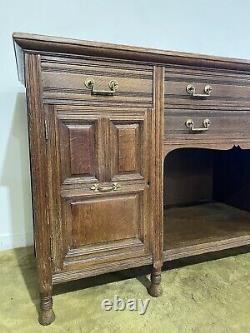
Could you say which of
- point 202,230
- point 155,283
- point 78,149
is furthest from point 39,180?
point 202,230

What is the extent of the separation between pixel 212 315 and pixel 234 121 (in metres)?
0.82

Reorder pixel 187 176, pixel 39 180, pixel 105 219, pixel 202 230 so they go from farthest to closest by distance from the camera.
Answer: pixel 187 176 < pixel 202 230 < pixel 105 219 < pixel 39 180

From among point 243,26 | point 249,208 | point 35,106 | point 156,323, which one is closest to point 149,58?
point 35,106

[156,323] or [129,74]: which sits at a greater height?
[129,74]

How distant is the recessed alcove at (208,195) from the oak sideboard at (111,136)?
16 cm

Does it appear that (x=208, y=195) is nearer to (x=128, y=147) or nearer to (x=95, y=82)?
(x=128, y=147)

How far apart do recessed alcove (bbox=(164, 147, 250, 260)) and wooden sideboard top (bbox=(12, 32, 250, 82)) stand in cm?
75

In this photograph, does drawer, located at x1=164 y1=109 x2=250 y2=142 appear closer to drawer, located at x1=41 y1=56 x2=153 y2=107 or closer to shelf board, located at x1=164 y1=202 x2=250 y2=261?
drawer, located at x1=41 y1=56 x2=153 y2=107

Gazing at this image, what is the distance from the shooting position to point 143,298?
47.1 inches

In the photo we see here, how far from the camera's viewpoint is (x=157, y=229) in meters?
1.19

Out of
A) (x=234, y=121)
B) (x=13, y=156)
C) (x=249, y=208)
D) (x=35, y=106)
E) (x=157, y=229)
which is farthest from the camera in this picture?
(x=249, y=208)

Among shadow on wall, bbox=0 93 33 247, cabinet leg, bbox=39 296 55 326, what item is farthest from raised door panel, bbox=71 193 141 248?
shadow on wall, bbox=0 93 33 247

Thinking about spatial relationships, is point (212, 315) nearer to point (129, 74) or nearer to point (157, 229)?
point (157, 229)

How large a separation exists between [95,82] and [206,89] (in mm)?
488
